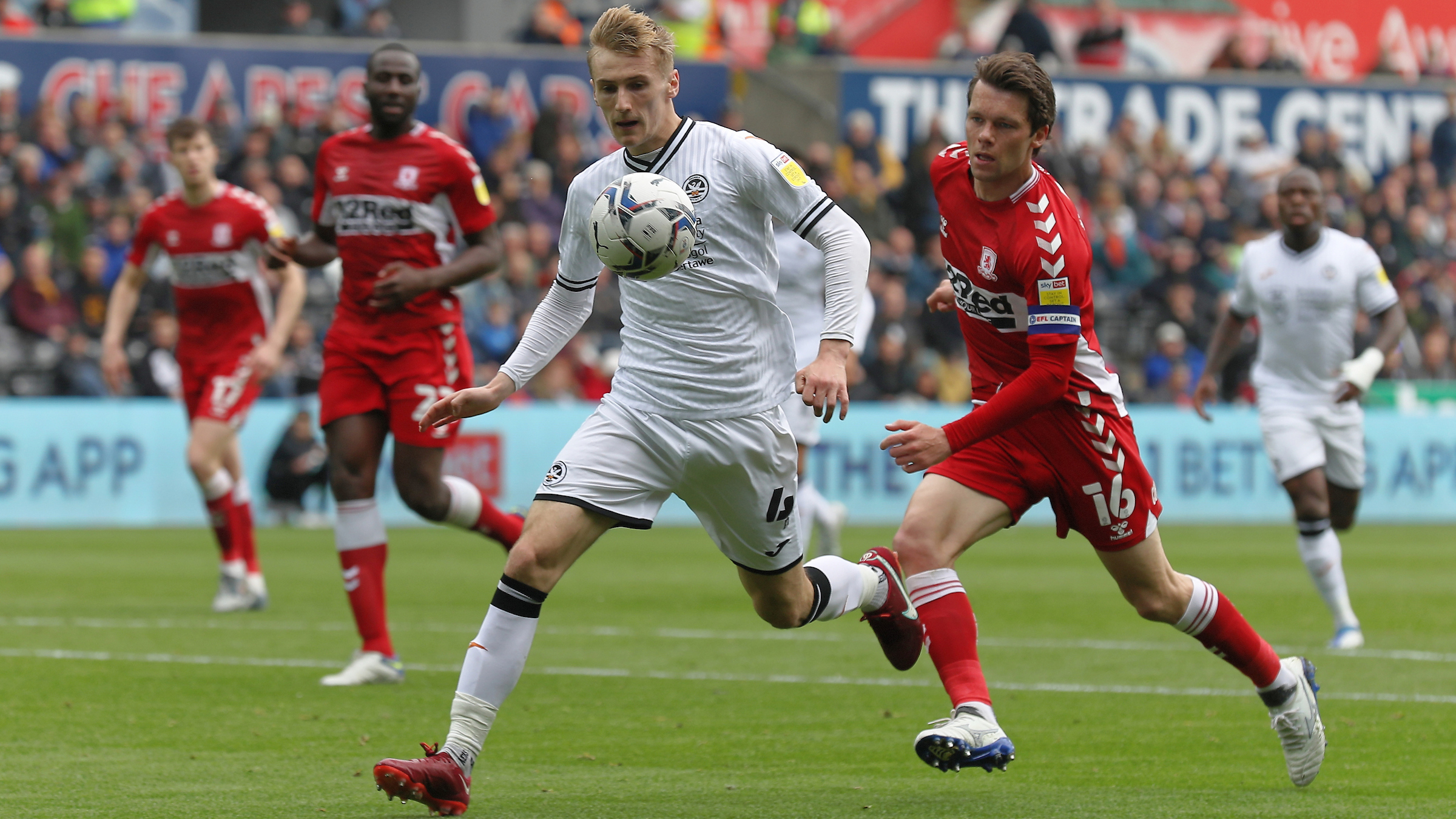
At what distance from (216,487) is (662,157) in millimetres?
6370

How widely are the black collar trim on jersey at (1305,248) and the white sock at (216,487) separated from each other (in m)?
6.44

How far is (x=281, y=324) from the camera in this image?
1043 centimetres

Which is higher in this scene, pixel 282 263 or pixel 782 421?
pixel 782 421

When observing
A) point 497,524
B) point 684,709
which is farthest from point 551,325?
point 497,524

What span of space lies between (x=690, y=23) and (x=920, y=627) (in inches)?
844

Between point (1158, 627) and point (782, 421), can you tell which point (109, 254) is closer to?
point (1158, 627)

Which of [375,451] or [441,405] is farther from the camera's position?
[375,451]

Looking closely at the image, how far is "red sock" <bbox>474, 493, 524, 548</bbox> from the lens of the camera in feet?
30.3

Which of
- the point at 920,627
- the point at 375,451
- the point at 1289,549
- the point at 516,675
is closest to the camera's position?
the point at 516,675

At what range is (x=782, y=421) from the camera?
5.96m

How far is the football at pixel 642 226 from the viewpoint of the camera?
5488 mm

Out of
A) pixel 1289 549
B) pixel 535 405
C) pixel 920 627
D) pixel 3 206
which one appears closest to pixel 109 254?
pixel 3 206

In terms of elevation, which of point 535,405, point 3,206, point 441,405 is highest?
point 441,405

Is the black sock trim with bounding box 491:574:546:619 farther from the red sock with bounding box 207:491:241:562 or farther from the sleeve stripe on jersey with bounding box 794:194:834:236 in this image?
the red sock with bounding box 207:491:241:562
